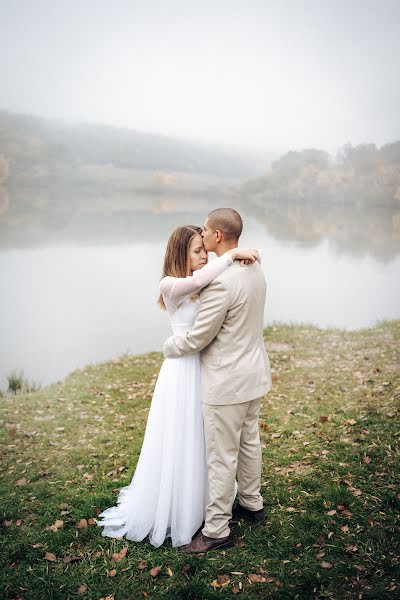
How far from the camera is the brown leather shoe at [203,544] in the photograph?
3732mm

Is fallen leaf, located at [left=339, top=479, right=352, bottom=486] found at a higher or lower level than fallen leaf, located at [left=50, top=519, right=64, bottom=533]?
higher

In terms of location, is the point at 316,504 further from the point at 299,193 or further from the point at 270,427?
the point at 299,193

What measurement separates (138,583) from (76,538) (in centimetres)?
86

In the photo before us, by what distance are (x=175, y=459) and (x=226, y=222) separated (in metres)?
1.92

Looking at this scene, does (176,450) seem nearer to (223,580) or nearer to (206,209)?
(223,580)

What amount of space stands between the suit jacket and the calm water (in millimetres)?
9599

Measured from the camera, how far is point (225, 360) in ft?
11.4

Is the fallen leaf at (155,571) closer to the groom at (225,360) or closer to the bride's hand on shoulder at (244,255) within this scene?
the groom at (225,360)

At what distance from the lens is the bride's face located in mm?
3578

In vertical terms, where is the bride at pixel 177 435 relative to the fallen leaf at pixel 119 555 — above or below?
above

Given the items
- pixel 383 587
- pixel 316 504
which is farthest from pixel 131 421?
pixel 383 587

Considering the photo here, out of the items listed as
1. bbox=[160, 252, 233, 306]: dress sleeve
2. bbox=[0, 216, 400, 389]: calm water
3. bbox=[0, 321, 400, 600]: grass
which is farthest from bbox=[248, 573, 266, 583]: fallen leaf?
bbox=[0, 216, 400, 389]: calm water

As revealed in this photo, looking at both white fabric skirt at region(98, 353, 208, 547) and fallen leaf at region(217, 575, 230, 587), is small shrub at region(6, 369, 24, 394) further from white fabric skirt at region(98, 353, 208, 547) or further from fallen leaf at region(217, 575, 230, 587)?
fallen leaf at region(217, 575, 230, 587)

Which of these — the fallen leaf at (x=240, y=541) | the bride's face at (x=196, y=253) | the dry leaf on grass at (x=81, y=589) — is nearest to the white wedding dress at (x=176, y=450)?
the bride's face at (x=196, y=253)
